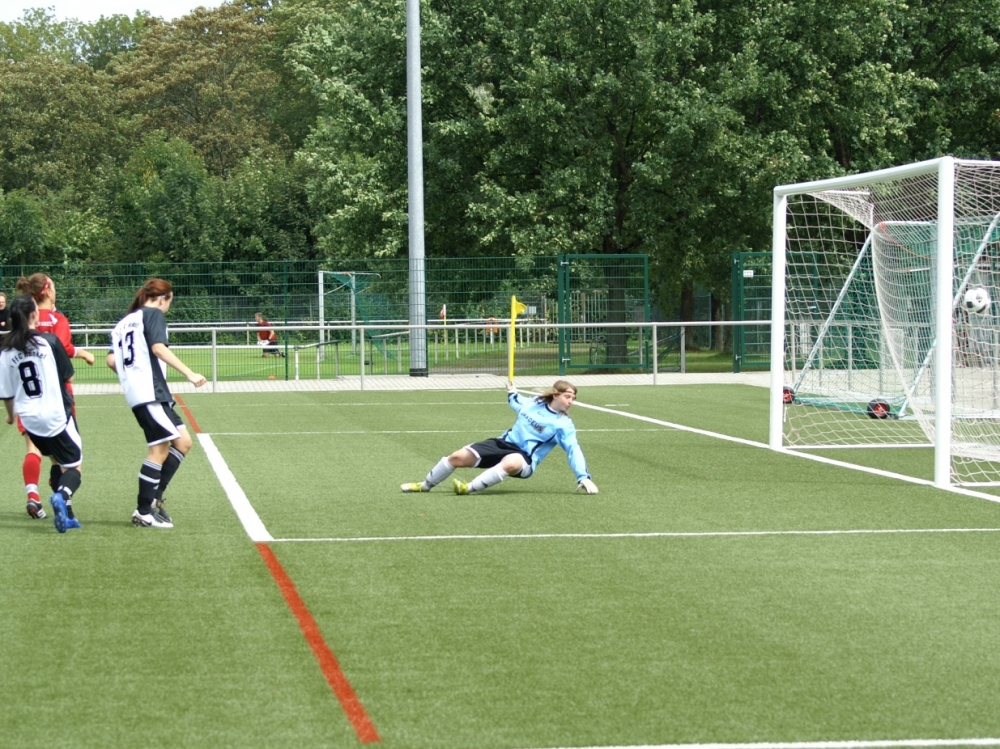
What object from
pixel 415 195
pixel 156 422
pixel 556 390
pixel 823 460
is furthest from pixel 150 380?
pixel 415 195

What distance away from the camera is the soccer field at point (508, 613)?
16.8 feet

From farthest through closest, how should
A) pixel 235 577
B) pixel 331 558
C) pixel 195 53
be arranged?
pixel 195 53 → pixel 331 558 → pixel 235 577

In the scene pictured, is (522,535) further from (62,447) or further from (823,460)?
(823,460)

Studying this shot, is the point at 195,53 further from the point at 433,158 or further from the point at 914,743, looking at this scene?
the point at 914,743

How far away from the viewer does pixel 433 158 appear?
108ft

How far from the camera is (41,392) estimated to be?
9477 millimetres

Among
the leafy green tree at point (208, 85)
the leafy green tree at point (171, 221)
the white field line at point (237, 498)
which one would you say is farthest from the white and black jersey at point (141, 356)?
the leafy green tree at point (208, 85)

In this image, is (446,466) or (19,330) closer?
(19,330)

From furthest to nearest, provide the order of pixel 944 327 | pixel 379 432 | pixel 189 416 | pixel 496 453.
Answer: pixel 189 416, pixel 379 432, pixel 944 327, pixel 496 453

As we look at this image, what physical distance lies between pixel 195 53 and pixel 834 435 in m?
71.5

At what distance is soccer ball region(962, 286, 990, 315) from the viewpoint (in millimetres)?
15367

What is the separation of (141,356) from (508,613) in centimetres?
374

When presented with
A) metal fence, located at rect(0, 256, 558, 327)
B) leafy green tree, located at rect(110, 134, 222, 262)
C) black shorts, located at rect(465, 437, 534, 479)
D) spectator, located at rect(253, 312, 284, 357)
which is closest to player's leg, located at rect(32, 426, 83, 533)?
black shorts, located at rect(465, 437, 534, 479)

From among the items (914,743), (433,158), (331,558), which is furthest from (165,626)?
(433,158)
